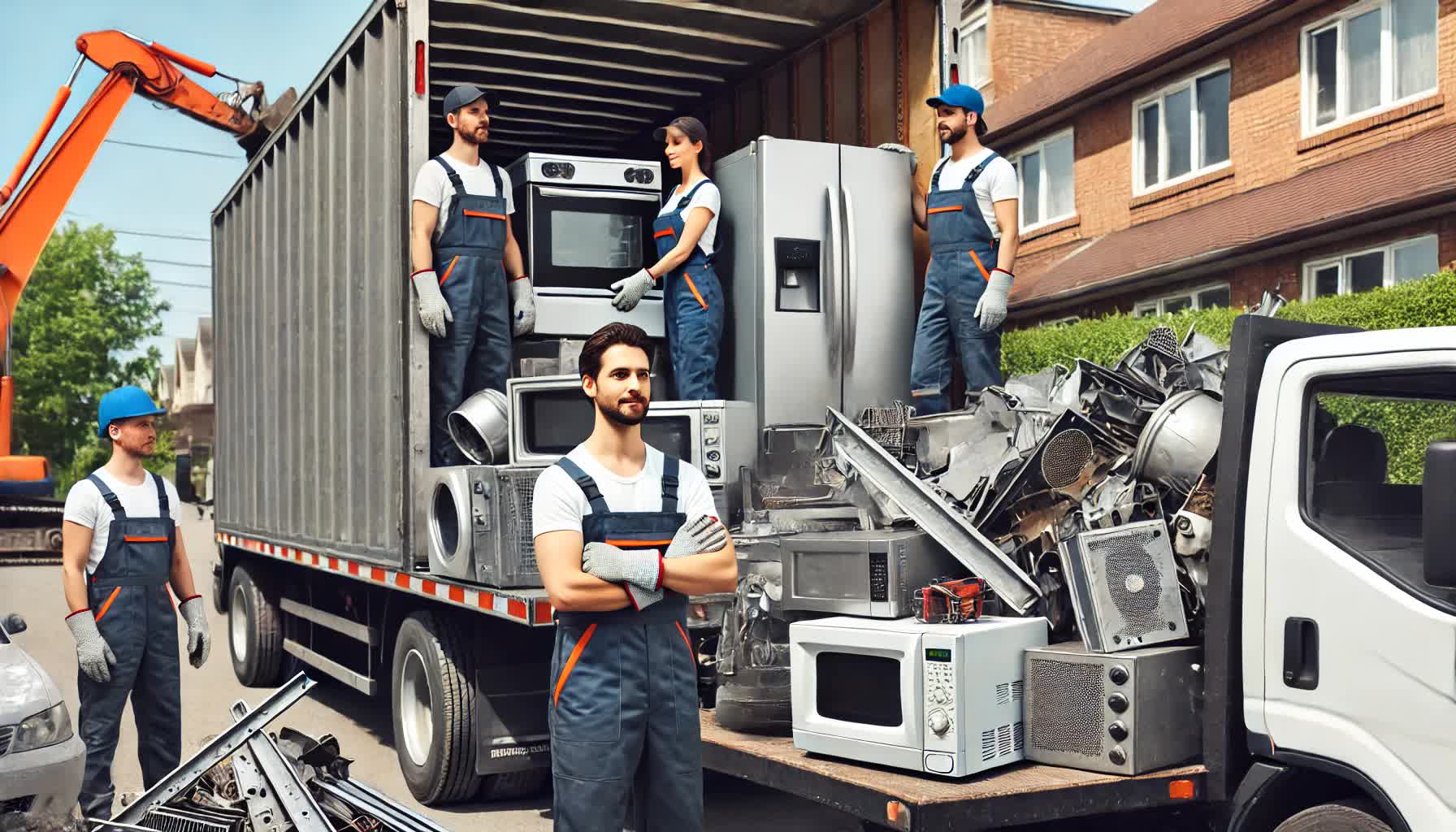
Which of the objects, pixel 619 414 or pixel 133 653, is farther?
pixel 133 653

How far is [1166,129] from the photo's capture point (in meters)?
22.5

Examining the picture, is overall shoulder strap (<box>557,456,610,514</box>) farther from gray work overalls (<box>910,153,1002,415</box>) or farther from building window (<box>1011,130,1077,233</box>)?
building window (<box>1011,130,1077,233</box>)

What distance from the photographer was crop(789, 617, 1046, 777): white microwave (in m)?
3.87

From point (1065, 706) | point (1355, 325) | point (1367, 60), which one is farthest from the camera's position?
point (1367, 60)

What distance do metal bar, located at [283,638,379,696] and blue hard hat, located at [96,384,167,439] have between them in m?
2.29

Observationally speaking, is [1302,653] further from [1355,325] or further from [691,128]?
[1355,325]

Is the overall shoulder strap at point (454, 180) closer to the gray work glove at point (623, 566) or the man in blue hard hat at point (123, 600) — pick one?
the man in blue hard hat at point (123, 600)

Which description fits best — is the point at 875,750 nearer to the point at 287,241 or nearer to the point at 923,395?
the point at 923,395

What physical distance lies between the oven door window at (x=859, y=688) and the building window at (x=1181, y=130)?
759 inches

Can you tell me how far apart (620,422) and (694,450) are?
2.20 metres

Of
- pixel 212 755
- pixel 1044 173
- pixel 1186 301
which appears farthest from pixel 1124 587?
pixel 1044 173

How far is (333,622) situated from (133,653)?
2.75 meters

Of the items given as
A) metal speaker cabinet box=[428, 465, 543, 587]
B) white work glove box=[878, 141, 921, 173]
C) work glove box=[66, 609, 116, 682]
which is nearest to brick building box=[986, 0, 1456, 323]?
white work glove box=[878, 141, 921, 173]

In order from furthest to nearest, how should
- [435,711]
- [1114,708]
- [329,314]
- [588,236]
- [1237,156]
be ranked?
[1237,156]
[329,314]
[588,236]
[435,711]
[1114,708]
